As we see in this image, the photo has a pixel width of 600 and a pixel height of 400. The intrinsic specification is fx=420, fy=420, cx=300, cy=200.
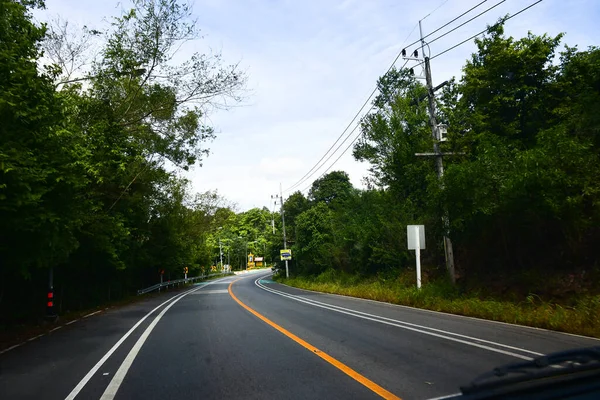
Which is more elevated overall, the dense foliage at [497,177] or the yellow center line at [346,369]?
the dense foliage at [497,177]

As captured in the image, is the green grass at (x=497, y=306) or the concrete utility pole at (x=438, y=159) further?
the concrete utility pole at (x=438, y=159)

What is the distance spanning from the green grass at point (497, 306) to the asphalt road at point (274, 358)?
0.59 meters

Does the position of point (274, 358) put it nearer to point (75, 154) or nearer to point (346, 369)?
point (346, 369)

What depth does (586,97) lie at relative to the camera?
42.4 ft

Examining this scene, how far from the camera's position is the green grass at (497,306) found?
28.6 feet

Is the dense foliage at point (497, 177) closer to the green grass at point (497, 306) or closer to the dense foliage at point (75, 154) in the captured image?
the green grass at point (497, 306)

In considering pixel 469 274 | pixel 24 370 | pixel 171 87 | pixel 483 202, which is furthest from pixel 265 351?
pixel 469 274

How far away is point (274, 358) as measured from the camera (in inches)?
266

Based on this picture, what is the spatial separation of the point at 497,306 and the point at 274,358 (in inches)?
291

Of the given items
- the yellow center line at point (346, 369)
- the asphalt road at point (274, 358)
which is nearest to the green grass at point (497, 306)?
the asphalt road at point (274, 358)

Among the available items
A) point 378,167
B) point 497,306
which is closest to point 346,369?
point 497,306

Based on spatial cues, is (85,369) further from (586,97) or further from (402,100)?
(402,100)

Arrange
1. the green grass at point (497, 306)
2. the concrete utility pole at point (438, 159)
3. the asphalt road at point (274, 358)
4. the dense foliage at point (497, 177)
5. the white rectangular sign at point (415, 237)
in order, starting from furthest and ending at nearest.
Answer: the white rectangular sign at point (415, 237)
the concrete utility pole at point (438, 159)
the dense foliage at point (497, 177)
the green grass at point (497, 306)
the asphalt road at point (274, 358)

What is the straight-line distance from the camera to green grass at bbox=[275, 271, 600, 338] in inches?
343
